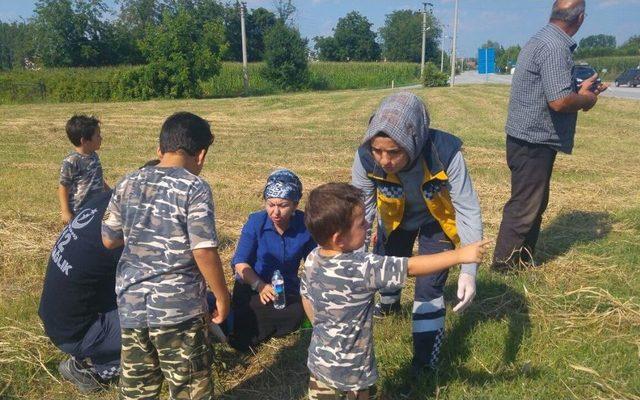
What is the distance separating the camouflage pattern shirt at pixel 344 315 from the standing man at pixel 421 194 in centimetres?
49

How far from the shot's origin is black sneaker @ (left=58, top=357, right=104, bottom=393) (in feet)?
11.2

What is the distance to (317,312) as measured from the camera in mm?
2615

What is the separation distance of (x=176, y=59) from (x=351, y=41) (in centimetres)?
6946

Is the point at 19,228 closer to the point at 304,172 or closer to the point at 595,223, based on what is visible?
the point at 304,172

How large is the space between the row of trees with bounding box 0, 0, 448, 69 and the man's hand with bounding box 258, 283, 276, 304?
36420 mm

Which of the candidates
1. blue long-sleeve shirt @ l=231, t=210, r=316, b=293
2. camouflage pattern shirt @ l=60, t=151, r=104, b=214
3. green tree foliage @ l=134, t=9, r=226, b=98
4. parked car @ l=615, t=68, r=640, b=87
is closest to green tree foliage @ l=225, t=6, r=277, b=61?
green tree foliage @ l=134, t=9, r=226, b=98

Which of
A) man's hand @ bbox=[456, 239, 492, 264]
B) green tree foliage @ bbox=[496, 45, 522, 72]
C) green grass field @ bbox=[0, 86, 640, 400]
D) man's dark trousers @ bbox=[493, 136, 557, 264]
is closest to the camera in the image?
man's hand @ bbox=[456, 239, 492, 264]

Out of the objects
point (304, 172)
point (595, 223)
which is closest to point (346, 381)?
point (595, 223)

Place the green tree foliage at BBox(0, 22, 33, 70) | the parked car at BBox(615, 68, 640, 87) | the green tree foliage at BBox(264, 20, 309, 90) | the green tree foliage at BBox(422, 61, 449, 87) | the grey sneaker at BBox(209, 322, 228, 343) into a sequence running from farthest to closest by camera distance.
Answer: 1. the green tree foliage at BBox(0, 22, 33, 70)
2. the green tree foliage at BBox(264, 20, 309, 90)
3. the green tree foliage at BBox(422, 61, 449, 87)
4. the parked car at BBox(615, 68, 640, 87)
5. the grey sneaker at BBox(209, 322, 228, 343)

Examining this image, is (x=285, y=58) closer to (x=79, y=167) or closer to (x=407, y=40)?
(x=79, y=167)

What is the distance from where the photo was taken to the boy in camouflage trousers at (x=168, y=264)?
2621 mm

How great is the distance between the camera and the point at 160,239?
264 cm

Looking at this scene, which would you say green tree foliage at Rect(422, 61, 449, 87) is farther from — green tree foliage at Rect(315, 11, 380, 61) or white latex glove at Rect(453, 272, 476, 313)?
green tree foliage at Rect(315, 11, 380, 61)

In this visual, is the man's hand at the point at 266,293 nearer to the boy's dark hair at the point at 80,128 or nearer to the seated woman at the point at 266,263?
the seated woman at the point at 266,263
